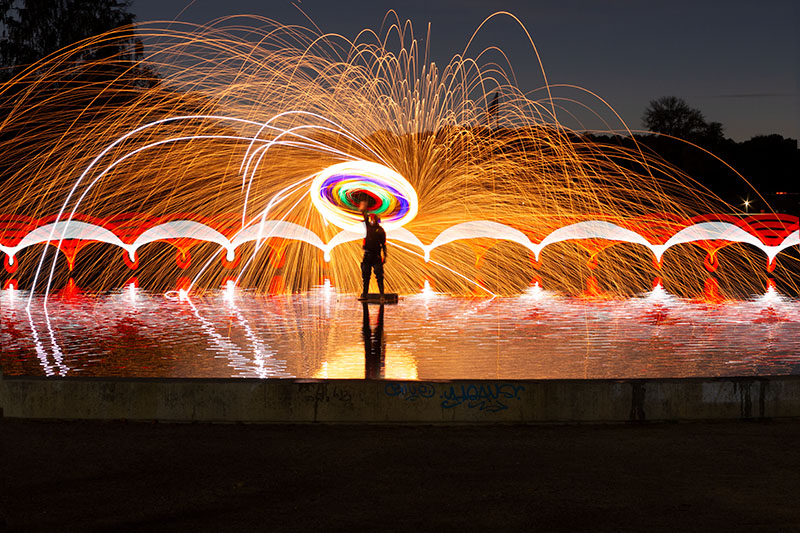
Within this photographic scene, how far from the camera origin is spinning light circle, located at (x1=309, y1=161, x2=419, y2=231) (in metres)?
18.2

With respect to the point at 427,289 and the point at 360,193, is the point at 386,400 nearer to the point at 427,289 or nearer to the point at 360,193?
the point at 360,193

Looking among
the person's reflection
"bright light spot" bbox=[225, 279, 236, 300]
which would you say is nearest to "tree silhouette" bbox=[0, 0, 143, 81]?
"bright light spot" bbox=[225, 279, 236, 300]

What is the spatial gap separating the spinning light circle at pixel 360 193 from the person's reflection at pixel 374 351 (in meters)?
4.34

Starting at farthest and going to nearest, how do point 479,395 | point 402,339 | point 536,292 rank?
point 536,292 < point 402,339 < point 479,395

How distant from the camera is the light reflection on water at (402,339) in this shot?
9.48m

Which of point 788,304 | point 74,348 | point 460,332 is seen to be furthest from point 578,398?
point 788,304

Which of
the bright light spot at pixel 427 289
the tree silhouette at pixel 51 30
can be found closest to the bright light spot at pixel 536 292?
the bright light spot at pixel 427 289

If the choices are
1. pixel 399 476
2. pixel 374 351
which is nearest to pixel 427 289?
pixel 374 351

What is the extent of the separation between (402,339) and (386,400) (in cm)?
452

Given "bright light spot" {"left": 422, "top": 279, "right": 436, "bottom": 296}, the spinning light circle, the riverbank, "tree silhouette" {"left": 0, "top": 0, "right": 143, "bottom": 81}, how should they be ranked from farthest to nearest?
1. "tree silhouette" {"left": 0, "top": 0, "right": 143, "bottom": 81}
2. "bright light spot" {"left": 422, "top": 279, "right": 436, "bottom": 296}
3. the spinning light circle
4. the riverbank

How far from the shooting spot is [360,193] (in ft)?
69.3

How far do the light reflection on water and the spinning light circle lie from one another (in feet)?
7.37

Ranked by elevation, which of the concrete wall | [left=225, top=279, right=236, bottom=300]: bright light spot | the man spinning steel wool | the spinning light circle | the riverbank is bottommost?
the riverbank

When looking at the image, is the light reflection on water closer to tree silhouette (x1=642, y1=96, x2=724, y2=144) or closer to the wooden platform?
the wooden platform
